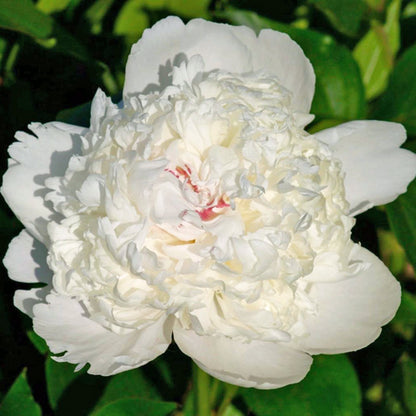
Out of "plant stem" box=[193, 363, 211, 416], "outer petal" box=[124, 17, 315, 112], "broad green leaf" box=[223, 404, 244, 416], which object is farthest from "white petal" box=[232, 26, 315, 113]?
"broad green leaf" box=[223, 404, 244, 416]

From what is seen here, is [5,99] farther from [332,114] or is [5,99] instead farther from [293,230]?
[293,230]

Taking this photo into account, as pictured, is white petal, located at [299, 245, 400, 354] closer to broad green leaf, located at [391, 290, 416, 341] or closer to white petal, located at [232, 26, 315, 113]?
white petal, located at [232, 26, 315, 113]

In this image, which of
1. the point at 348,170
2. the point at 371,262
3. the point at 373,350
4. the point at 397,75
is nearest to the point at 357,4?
the point at 397,75

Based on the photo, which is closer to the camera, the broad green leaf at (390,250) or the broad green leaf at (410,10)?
the broad green leaf at (390,250)

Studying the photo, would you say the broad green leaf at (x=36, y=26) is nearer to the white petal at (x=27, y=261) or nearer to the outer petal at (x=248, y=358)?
the white petal at (x=27, y=261)

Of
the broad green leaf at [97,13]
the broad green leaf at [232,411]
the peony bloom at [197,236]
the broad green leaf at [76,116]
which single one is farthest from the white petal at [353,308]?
the broad green leaf at [97,13]

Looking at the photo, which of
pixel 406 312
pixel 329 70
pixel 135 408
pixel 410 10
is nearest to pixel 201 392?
pixel 135 408
